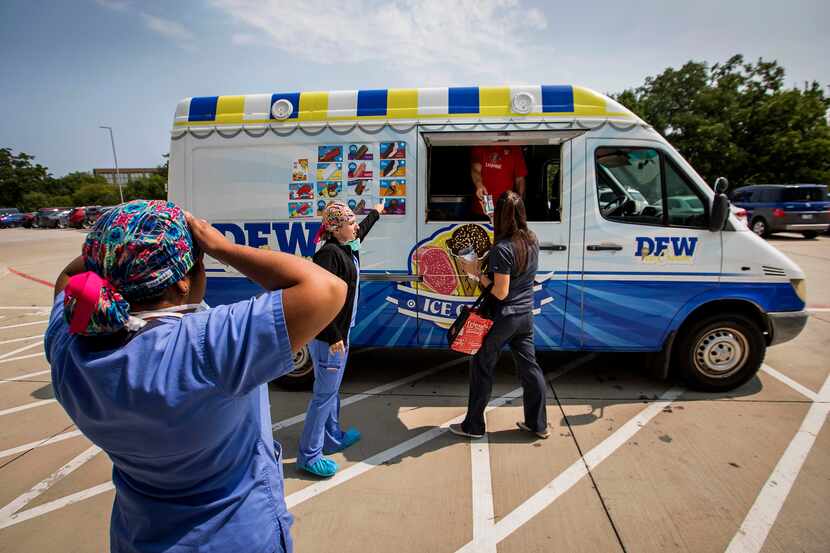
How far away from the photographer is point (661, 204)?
4277 millimetres

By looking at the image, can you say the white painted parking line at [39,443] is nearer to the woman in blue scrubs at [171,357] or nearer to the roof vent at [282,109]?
the roof vent at [282,109]

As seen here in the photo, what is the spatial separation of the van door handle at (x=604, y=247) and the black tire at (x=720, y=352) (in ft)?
3.47

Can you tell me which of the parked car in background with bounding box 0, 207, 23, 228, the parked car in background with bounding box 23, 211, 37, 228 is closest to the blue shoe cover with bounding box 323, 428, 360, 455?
the parked car in background with bounding box 23, 211, 37, 228

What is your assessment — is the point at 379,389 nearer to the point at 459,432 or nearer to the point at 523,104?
the point at 459,432

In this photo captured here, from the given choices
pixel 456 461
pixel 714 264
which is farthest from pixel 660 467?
pixel 714 264

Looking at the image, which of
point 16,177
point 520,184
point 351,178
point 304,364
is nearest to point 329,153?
point 351,178

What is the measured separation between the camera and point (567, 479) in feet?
10.5

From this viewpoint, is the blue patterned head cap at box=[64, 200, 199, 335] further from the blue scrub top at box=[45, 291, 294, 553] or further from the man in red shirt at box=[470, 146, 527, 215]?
the man in red shirt at box=[470, 146, 527, 215]

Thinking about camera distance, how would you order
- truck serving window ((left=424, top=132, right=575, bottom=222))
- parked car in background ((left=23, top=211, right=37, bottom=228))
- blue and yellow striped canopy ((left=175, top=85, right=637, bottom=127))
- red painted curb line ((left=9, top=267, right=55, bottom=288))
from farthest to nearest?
parked car in background ((left=23, top=211, right=37, bottom=228)) → red painted curb line ((left=9, top=267, right=55, bottom=288)) → truck serving window ((left=424, top=132, right=575, bottom=222)) → blue and yellow striped canopy ((left=175, top=85, right=637, bottom=127))

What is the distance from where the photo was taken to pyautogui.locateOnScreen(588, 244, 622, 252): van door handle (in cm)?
422

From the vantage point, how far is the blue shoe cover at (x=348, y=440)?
359cm

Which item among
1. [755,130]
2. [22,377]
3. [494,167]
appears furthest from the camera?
[755,130]

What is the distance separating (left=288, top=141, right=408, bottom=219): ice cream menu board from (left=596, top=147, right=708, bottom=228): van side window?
1865 millimetres

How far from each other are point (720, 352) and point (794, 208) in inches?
612
